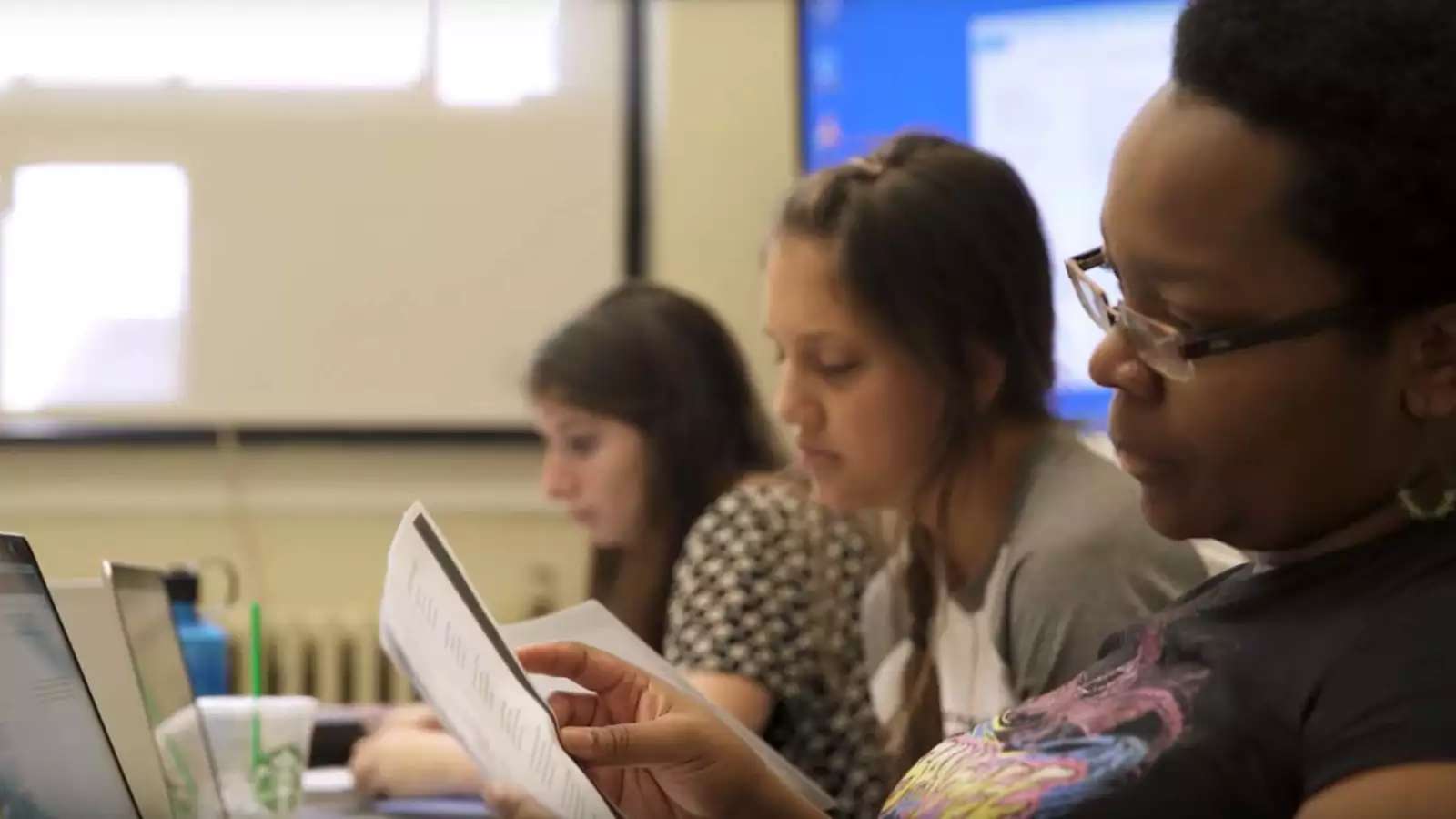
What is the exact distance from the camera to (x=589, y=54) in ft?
7.88

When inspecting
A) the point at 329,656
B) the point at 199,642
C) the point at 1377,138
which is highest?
the point at 1377,138

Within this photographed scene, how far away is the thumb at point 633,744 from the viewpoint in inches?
29.8

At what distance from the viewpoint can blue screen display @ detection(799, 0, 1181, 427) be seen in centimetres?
218

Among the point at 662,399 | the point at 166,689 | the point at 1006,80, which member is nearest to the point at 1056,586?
the point at 166,689

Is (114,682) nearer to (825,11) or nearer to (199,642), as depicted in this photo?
(199,642)

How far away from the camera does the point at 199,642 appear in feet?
4.54

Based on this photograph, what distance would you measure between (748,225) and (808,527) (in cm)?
100

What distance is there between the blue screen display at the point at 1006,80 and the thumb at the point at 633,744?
1.39 metres

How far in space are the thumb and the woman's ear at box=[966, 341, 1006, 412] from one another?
45 cm

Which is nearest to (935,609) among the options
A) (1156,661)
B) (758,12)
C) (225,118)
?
(1156,661)

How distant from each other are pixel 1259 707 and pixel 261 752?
2.57ft

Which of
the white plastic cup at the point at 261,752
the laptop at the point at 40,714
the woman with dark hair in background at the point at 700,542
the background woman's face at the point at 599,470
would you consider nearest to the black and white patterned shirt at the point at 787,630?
the woman with dark hair in background at the point at 700,542

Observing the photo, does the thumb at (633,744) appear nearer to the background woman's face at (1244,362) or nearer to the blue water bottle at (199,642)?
the background woman's face at (1244,362)

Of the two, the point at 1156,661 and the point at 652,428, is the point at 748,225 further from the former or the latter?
the point at 1156,661
